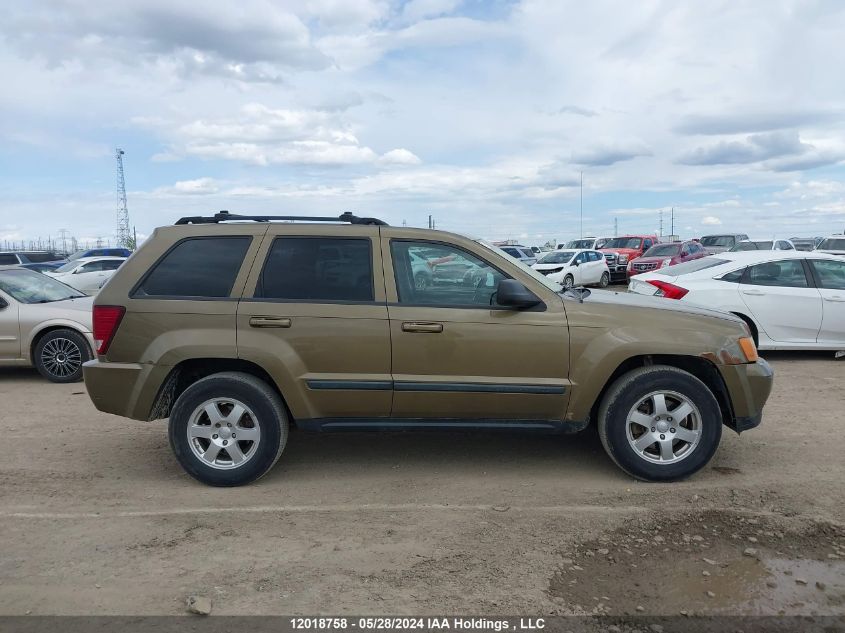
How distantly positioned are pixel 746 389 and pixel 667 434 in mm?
639

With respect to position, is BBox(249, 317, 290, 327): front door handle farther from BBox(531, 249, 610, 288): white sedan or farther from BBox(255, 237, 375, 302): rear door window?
BBox(531, 249, 610, 288): white sedan

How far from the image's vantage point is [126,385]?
453cm

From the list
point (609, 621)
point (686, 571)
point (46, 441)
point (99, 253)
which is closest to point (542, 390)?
point (686, 571)

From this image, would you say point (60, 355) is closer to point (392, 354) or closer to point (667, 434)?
point (392, 354)

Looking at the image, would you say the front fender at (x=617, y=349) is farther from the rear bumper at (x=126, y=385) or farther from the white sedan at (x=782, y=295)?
the white sedan at (x=782, y=295)

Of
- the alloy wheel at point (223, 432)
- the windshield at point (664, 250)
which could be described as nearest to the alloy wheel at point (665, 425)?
the alloy wheel at point (223, 432)

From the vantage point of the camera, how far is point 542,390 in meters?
4.48

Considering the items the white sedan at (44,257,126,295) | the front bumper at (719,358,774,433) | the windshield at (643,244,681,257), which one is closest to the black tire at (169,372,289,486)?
the front bumper at (719,358,774,433)

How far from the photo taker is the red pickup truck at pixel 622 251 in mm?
26984

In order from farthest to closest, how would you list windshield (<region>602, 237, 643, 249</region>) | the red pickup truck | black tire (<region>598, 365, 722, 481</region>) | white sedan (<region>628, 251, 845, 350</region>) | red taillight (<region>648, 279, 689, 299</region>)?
windshield (<region>602, 237, 643, 249</region>) < the red pickup truck < red taillight (<region>648, 279, 689, 299</region>) < white sedan (<region>628, 251, 845, 350</region>) < black tire (<region>598, 365, 722, 481</region>)

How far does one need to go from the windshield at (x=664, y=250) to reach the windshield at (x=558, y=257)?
9.48 ft

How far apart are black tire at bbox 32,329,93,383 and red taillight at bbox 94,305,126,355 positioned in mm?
4120

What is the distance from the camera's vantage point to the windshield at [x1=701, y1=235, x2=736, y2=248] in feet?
102

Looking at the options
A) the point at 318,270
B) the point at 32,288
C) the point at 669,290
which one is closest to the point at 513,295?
the point at 318,270
